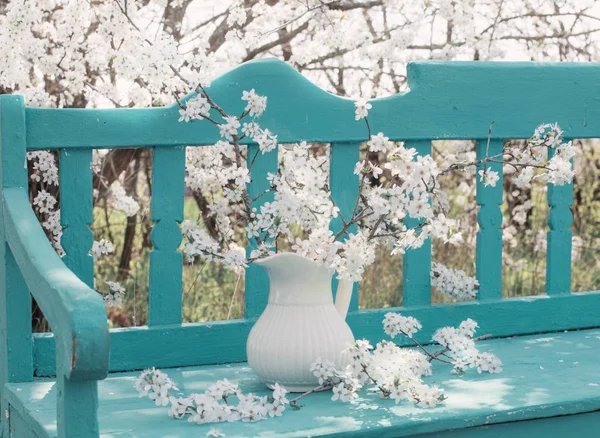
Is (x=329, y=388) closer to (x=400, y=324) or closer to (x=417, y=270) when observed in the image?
(x=400, y=324)

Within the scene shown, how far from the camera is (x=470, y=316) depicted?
271cm

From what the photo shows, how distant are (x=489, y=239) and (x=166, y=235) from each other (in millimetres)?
935

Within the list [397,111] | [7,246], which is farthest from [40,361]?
[397,111]

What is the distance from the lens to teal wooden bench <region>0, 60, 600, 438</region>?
186 cm

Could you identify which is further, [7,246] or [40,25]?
[40,25]

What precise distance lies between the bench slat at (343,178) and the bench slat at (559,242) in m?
0.65

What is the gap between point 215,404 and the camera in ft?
6.30

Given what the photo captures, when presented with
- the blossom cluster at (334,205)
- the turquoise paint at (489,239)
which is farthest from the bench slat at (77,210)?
the turquoise paint at (489,239)

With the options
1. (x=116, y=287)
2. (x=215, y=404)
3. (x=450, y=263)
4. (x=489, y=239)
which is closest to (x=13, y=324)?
(x=215, y=404)

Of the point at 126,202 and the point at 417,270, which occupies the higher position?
the point at 126,202

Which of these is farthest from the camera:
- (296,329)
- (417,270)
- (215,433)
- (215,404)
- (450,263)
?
(450,263)

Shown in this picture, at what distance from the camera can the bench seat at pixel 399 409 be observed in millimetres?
1871

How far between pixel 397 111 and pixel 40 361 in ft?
3.70

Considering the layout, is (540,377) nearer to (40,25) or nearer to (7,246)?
(7,246)
